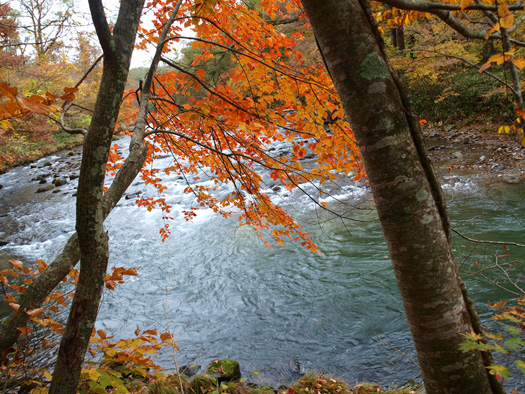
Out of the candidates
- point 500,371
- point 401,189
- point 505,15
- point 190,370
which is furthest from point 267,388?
point 505,15

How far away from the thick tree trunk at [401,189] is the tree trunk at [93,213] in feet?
3.19

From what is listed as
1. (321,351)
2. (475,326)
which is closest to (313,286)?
(321,351)

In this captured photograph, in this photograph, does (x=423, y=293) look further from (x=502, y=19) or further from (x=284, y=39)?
(x=284, y=39)

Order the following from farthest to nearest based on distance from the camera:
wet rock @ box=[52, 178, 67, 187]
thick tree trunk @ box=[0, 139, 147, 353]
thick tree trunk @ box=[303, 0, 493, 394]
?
wet rock @ box=[52, 178, 67, 187] → thick tree trunk @ box=[0, 139, 147, 353] → thick tree trunk @ box=[303, 0, 493, 394]

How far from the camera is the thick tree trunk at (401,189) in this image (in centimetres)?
120

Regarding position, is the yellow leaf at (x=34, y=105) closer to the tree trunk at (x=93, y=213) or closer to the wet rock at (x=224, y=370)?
the tree trunk at (x=93, y=213)

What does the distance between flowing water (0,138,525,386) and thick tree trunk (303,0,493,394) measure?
4.79 feet

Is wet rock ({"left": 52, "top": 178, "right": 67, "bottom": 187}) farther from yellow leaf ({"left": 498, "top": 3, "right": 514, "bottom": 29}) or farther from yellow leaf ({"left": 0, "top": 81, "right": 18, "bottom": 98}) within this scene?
yellow leaf ({"left": 498, "top": 3, "right": 514, "bottom": 29})

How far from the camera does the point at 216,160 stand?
4102 millimetres

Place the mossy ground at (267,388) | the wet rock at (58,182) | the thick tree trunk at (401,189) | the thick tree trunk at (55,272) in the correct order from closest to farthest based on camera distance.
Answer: the thick tree trunk at (401,189)
the thick tree trunk at (55,272)
the mossy ground at (267,388)
the wet rock at (58,182)

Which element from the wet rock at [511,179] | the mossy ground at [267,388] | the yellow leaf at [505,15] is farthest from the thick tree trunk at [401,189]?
the wet rock at [511,179]

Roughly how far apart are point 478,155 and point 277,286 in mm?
9008

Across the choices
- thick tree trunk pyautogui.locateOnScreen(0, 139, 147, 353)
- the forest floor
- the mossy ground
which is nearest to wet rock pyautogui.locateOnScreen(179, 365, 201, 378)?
the mossy ground

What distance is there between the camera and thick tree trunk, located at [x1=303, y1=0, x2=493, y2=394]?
1201 millimetres
